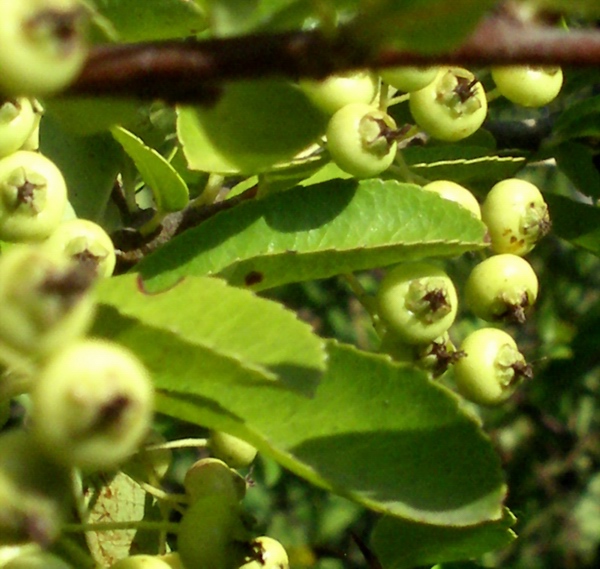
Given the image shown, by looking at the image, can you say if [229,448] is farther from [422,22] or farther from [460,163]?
[422,22]

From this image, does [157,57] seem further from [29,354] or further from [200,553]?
[200,553]

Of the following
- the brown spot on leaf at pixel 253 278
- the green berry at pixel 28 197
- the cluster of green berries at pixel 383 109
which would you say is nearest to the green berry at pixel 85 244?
the green berry at pixel 28 197

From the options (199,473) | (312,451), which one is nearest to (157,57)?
(312,451)

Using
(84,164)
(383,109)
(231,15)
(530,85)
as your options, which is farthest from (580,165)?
(231,15)

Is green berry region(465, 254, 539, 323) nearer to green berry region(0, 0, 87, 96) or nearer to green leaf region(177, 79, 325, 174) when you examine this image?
green leaf region(177, 79, 325, 174)

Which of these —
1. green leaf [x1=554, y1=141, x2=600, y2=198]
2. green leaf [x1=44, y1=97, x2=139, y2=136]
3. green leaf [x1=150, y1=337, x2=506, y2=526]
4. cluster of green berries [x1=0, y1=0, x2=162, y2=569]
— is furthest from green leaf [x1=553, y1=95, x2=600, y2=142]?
cluster of green berries [x1=0, y1=0, x2=162, y2=569]

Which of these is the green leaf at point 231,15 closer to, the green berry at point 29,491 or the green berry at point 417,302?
the green berry at point 29,491
